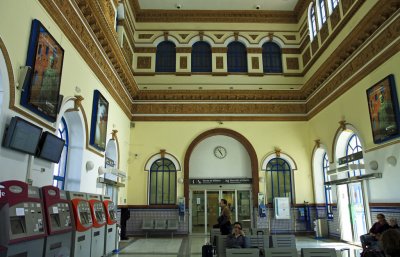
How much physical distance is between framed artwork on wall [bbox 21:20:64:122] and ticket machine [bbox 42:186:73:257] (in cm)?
159

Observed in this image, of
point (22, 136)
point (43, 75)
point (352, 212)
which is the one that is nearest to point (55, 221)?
point (22, 136)

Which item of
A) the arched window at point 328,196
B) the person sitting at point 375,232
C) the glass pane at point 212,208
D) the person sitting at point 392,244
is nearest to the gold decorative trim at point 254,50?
the arched window at point 328,196

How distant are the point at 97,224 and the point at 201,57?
10.4m

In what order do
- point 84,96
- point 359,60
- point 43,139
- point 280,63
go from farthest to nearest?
point 280,63
point 359,60
point 84,96
point 43,139

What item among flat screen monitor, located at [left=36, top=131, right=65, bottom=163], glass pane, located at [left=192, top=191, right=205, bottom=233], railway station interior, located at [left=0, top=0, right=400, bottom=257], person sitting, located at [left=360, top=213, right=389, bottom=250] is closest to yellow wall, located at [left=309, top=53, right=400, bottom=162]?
railway station interior, located at [left=0, top=0, right=400, bottom=257]

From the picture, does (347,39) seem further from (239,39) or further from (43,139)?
(43,139)

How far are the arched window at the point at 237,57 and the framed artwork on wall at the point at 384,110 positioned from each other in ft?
22.9

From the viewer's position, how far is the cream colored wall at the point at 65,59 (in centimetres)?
502

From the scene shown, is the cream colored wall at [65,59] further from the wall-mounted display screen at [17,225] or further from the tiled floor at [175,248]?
the tiled floor at [175,248]

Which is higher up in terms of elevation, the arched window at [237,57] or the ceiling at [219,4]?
the ceiling at [219,4]

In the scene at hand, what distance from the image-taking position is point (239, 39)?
15.5 metres

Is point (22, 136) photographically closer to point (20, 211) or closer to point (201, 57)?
point (20, 211)

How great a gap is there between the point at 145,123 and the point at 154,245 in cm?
558

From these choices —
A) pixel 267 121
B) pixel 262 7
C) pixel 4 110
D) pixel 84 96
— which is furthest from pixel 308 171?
pixel 4 110
